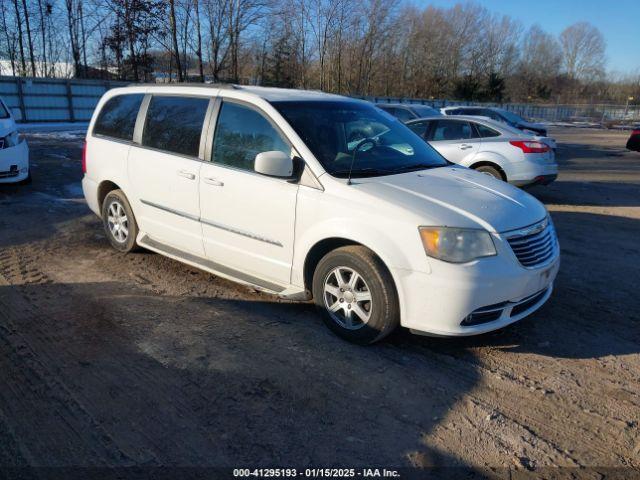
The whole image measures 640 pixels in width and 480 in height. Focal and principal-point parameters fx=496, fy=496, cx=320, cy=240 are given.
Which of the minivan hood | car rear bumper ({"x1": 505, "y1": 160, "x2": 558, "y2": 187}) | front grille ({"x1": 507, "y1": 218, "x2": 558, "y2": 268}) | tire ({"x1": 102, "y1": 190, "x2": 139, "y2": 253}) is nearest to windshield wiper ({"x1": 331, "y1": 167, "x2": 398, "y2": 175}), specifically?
the minivan hood

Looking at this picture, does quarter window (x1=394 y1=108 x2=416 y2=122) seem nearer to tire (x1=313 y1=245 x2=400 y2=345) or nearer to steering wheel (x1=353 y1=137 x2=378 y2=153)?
steering wheel (x1=353 y1=137 x2=378 y2=153)

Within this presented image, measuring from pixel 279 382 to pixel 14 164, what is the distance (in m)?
7.55

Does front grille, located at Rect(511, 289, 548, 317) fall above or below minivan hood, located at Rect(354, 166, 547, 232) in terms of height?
below

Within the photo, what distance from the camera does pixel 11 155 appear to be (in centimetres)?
843

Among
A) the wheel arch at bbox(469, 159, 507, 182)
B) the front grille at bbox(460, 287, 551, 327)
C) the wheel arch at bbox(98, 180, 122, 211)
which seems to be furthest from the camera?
the wheel arch at bbox(469, 159, 507, 182)

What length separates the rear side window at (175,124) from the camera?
464 centimetres

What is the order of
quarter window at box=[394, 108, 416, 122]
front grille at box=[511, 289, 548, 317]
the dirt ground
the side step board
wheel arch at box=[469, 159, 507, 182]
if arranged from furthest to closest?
quarter window at box=[394, 108, 416, 122], wheel arch at box=[469, 159, 507, 182], the side step board, front grille at box=[511, 289, 548, 317], the dirt ground

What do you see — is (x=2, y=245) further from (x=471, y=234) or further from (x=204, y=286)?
(x=471, y=234)

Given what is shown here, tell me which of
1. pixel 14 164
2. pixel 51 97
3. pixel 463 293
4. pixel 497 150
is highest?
pixel 51 97

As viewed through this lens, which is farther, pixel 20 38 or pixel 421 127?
pixel 20 38

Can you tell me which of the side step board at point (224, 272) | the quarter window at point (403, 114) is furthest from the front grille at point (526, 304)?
the quarter window at point (403, 114)

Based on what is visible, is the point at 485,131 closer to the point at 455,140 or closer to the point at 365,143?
the point at 455,140

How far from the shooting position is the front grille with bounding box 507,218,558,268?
348 centimetres

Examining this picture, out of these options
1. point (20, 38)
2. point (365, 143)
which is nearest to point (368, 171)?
point (365, 143)
